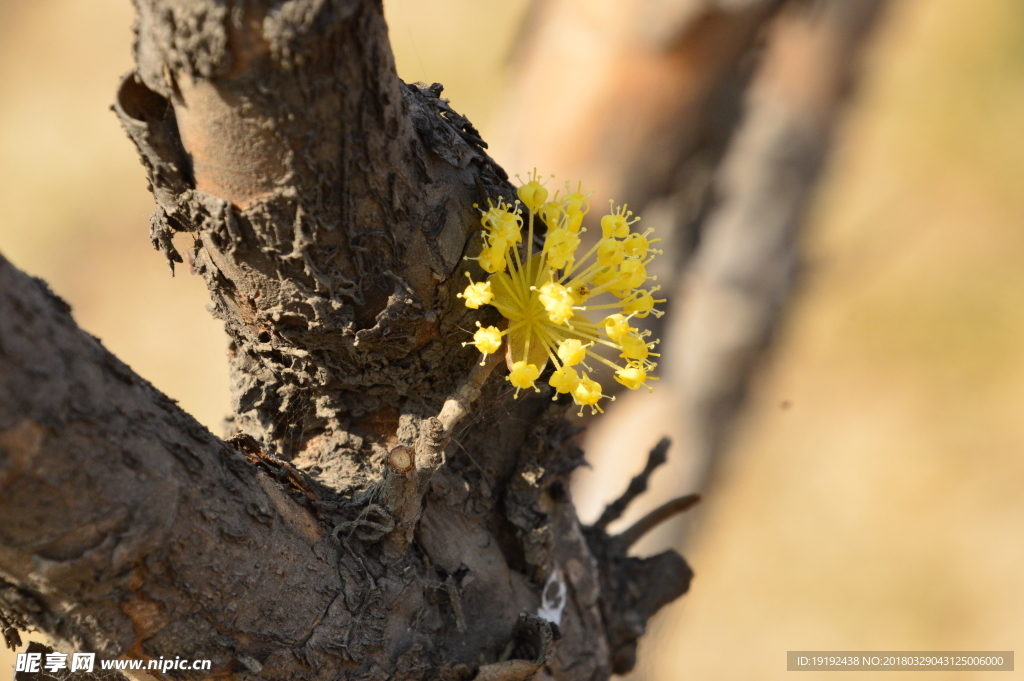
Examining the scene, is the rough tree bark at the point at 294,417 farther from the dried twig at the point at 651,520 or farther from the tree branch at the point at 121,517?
the dried twig at the point at 651,520

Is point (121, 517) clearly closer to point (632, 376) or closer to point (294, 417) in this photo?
point (294, 417)

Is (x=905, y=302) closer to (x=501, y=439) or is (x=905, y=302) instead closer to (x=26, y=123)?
(x=501, y=439)

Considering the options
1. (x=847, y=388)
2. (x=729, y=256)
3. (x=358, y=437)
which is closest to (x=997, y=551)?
(x=847, y=388)

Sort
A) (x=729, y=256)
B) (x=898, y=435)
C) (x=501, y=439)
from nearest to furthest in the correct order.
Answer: (x=501, y=439)
(x=729, y=256)
(x=898, y=435)

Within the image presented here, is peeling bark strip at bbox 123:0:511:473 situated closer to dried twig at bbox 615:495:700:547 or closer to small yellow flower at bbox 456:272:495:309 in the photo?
small yellow flower at bbox 456:272:495:309

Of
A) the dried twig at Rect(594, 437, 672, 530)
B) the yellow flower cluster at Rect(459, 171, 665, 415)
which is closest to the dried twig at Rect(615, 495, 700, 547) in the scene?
the dried twig at Rect(594, 437, 672, 530)

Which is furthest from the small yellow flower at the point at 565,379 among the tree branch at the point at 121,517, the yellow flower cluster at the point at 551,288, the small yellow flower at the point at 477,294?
the tree branch at the point at 121,517

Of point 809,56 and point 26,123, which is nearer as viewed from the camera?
point 809,56

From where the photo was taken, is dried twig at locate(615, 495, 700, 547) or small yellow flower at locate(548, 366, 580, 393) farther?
dried twig at locate(615, 495, 700, 547)
